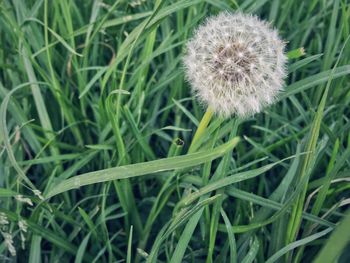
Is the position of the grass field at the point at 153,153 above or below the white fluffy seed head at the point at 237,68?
below

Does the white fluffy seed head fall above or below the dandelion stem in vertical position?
above

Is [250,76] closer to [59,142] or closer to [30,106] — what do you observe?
[59,142]

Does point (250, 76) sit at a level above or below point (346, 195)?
above

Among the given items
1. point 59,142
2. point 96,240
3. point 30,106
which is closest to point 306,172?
point 96,240

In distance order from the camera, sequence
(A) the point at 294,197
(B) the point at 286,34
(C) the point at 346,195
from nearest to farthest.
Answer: (A) the point at 294,197
(C) the point at 346,195
(B) the point at 286,34

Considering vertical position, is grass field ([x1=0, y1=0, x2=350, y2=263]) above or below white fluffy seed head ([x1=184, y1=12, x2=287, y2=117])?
below
